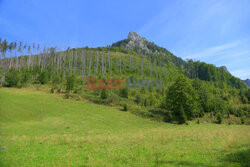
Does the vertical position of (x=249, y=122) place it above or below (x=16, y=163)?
below

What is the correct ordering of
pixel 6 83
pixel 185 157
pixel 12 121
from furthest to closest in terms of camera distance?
pixel 6 83
pixel 12 121
pixel 185 157

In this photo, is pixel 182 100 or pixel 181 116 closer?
pixel 181 116

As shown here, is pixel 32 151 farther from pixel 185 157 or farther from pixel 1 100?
pixel 1 100

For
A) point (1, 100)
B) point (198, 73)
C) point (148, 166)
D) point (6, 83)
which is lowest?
point (148, 166)

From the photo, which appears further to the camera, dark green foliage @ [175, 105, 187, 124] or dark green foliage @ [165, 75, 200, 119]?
dark green foliage @ [165, 75, 200, 119]

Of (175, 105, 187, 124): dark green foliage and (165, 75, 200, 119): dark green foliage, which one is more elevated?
(165, 75, 200, 119): dark green foliage

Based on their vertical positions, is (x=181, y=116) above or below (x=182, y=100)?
below

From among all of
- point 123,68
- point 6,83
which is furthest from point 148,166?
point 123,68

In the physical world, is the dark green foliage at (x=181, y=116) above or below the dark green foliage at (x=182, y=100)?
below

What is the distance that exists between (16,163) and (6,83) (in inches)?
3002

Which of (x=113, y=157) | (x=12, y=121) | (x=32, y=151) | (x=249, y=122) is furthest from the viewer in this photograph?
(x=249, y=122)

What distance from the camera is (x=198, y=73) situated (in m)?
158

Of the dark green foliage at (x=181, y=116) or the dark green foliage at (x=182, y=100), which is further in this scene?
the dark green foliage at (x=182, y=100)

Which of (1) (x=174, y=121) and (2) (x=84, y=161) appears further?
(1) (x=174, y=121)
